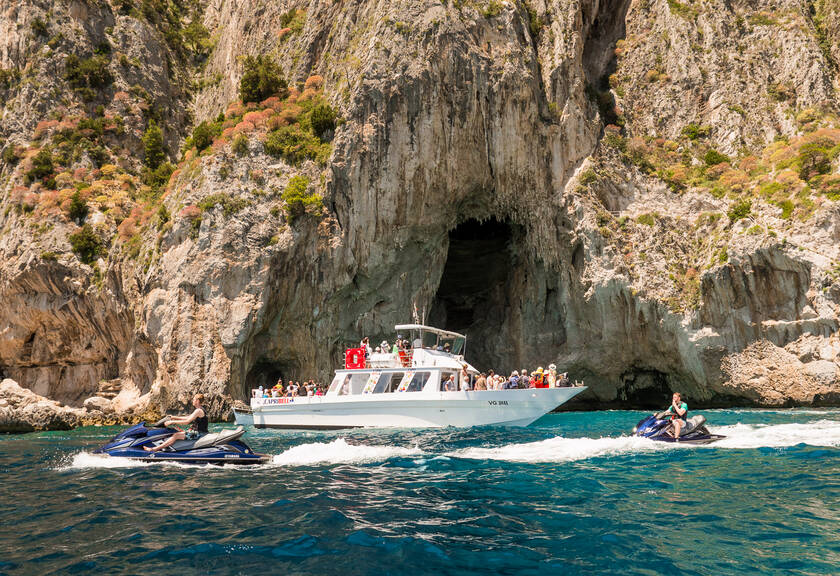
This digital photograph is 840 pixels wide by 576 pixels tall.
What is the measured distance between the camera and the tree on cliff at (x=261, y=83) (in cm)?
3825

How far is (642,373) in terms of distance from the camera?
34.6m

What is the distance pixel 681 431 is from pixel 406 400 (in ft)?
36.2

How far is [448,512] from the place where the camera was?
880 cm

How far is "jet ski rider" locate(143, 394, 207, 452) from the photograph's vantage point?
1366cm

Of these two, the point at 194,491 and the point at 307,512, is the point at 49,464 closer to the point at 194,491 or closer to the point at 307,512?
the point at 194,491

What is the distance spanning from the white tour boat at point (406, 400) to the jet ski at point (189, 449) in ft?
32.3

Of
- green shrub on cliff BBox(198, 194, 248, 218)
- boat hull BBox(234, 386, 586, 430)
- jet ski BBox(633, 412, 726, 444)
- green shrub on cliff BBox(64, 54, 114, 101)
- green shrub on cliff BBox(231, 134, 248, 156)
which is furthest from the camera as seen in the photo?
green shrub on cliff BBox(64, 54, 114, 101)

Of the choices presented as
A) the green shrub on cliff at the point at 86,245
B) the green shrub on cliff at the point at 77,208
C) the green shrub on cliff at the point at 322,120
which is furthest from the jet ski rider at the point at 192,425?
the green shrub on cliff at the point at 77,208

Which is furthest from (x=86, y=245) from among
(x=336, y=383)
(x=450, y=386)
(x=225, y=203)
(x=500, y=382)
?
(x=500, y=382)

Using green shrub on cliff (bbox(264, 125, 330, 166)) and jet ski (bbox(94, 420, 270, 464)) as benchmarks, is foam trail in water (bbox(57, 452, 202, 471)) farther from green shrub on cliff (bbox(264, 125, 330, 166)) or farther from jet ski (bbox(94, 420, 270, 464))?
green shrub on cliff (bbox(264, 125, 330, 166))

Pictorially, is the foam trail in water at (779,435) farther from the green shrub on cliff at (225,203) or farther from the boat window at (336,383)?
the green shrub on cliff at (225,203)

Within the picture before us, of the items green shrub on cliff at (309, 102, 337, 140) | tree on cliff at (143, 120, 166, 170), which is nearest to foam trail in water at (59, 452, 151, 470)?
green shrub on cliff at (309, 102, 337, 140)

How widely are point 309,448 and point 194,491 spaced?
527cm

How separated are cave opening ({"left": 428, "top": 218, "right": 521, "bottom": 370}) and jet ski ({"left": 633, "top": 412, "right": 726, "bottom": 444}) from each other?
23041 mm
